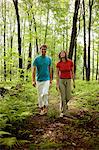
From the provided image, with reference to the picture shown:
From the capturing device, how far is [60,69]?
1032 cm

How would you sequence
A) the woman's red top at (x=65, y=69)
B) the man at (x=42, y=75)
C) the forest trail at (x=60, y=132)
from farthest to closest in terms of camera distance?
the man at (x=42, y=75), the woman's red top at (x=65, y=69), the forest trail at (x=60, y=132)

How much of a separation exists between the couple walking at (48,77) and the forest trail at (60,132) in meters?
0.51

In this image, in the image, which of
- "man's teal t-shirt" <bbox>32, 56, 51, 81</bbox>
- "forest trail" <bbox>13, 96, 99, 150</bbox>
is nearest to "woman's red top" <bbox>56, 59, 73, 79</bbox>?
"man's teal t-shirt" <bbox>32, 56, 51, 81</bbox>

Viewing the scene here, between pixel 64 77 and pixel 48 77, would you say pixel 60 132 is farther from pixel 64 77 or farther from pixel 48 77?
pixel 48 77

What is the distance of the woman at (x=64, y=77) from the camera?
10.3m

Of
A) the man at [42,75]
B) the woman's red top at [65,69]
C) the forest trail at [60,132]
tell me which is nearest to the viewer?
the forest trail at [60,132]

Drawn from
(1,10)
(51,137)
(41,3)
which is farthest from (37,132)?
(1,10)

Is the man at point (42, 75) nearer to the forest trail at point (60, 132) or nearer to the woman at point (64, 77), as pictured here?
the woman at point (64, 77)

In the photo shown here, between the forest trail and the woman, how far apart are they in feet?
2.01

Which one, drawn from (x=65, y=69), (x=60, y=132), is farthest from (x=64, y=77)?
(x=60, y=132)

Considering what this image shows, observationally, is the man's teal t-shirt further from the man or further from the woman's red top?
the woman's red top

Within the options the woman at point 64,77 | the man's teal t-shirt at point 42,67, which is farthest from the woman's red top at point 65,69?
the man's teal t-shirt at point 42,67

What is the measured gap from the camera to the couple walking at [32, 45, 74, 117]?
33.8ft

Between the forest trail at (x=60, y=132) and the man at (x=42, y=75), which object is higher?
the man at (x=42, y=75)
